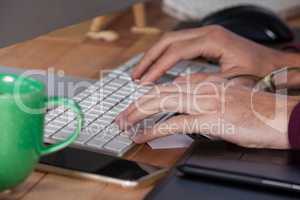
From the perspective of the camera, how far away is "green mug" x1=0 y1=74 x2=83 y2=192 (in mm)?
698

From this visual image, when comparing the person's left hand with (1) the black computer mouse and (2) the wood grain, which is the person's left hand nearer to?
(2) the wood grain

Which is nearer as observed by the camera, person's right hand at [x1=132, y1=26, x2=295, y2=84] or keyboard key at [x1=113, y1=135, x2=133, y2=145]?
keyboard key at [x1=113, y1=135, x2=133, y2=145]

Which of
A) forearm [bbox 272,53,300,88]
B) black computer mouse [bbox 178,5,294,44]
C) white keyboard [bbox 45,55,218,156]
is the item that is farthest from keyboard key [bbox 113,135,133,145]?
black computer mouse [bbox 178,5,294,44]

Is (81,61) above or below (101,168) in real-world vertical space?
above

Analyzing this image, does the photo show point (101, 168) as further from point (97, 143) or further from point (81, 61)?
point (81, 61)

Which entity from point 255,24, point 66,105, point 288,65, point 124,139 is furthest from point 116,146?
point 255,24

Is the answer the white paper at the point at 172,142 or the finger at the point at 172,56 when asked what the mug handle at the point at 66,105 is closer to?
the white paper at the point at 172,142

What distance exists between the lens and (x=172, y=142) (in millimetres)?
908

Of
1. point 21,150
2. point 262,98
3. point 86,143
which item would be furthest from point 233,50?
point 21,150

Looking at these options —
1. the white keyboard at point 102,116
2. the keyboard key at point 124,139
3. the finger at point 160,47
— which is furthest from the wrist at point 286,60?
the keyboard key at point 124,139

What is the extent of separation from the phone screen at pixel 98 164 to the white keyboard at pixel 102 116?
20mm

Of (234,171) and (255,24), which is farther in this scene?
(255,24)

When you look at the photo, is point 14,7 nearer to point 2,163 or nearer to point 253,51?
point 2,163

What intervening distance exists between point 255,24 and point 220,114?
0.46 meters
